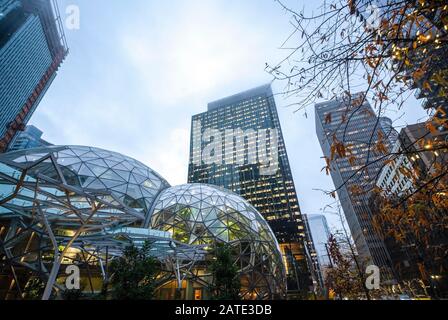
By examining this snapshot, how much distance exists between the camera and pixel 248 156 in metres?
127

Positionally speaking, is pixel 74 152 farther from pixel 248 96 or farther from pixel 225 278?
pixel 248 96

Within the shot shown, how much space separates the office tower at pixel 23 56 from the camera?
244 ft

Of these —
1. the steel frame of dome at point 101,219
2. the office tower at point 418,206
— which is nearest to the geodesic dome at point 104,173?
the steel frame of dome at point 101,219

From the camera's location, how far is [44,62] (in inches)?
3784

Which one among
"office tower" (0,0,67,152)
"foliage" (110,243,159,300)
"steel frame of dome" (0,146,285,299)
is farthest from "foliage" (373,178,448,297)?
"office tower" (0,0,67,152)

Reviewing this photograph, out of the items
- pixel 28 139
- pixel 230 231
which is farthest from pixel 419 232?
pixel 28 139

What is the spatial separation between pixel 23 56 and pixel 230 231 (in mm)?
113042

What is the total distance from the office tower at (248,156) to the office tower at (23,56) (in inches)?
3215

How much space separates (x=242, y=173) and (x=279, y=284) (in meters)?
96.0

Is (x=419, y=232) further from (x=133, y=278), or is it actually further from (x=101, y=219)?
(x=101, y=219)

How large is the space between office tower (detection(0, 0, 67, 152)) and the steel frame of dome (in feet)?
232

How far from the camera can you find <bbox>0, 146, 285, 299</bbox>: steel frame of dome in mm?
12547

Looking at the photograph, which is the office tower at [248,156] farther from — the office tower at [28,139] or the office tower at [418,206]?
the office tower at [28,139]

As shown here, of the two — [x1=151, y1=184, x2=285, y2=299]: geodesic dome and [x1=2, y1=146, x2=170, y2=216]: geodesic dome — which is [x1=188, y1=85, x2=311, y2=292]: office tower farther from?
[x1=2, y1=146, x2=170, y2=216]: geodesic dome
